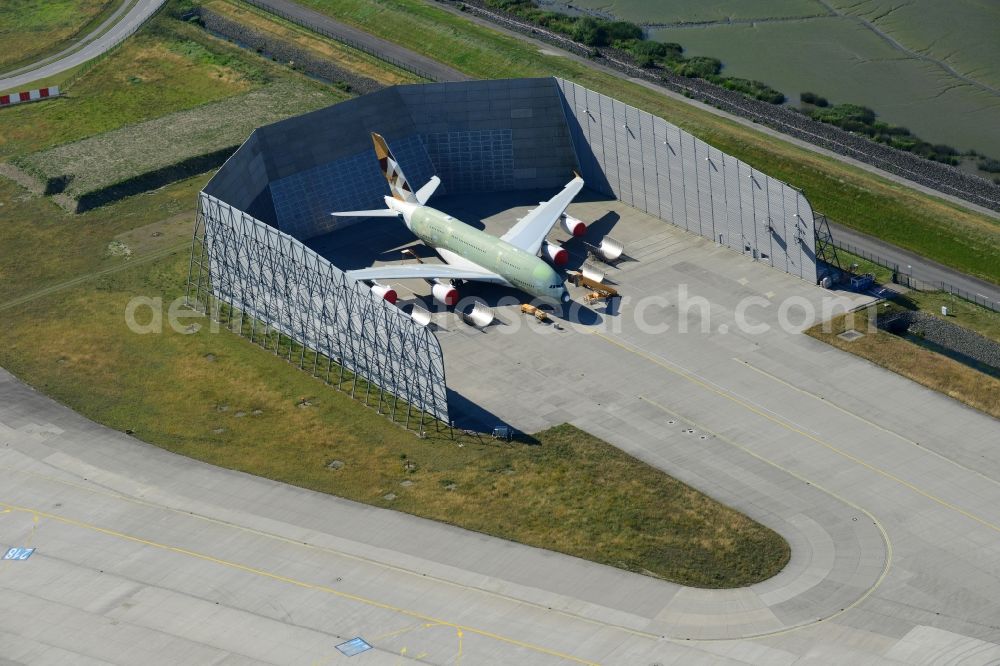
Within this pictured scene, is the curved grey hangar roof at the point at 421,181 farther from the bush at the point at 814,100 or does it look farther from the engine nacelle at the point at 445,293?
the bush at the point at 814,100

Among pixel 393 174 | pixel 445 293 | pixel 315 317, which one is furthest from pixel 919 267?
pixel 315 317

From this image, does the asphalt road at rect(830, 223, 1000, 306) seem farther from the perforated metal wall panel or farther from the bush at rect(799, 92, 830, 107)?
the bush at rect(799, 92, 830, 107)

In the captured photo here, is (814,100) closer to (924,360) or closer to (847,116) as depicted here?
(847,116)

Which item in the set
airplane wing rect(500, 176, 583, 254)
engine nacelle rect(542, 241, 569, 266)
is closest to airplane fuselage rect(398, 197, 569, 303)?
airplane wing rect(500, 176, 583, 254)

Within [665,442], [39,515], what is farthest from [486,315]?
[39,515]

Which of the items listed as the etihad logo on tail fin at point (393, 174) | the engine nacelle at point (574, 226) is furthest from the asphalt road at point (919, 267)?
the etihad logo on tail fin at point (393, 174)

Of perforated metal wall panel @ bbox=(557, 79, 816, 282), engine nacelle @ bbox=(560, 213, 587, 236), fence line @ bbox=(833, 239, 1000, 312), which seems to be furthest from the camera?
engine nacelle @ bbox=(560, 213, 587, 236)

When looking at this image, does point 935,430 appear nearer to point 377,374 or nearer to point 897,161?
point 377,374
